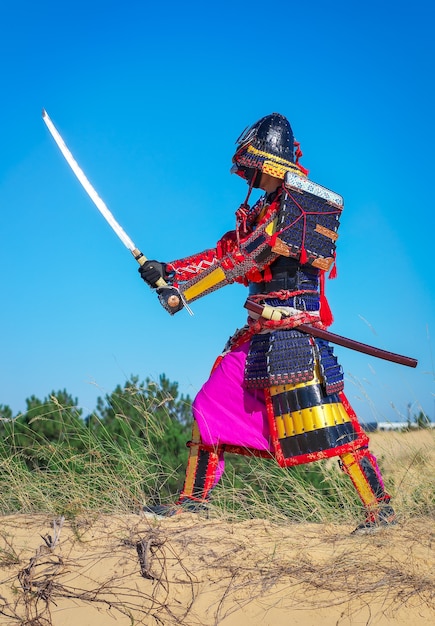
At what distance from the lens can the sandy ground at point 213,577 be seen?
120 inches

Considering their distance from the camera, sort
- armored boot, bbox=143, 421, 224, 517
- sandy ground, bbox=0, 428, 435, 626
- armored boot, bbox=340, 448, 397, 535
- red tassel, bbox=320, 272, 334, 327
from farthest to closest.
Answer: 1. red tassel, bbox=320, 272, 334, 327
2. armored boot, bbox=143, 421, 224, 517
3. armored boot, bbox=340, 448, 397, 535
4. sandy ground, bbox=0, 428, 435, 626

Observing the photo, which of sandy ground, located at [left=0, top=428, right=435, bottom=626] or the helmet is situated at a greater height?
the helmet

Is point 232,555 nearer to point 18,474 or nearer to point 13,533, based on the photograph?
point 13,533

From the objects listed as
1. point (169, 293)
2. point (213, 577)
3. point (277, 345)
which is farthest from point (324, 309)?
point (213, 577)

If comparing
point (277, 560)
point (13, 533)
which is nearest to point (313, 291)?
point (277, 560)

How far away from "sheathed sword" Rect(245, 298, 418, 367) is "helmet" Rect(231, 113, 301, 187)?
2.79 feet

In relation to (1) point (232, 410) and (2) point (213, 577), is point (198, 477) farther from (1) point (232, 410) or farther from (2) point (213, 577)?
(2) point (213, 577)

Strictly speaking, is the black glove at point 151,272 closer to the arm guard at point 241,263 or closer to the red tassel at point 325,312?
the arm guard at point 241,263

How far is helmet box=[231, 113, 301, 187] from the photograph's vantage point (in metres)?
4.37

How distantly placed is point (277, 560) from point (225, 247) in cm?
211

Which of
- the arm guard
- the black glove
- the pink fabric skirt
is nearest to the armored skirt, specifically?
the pink fabric skirt

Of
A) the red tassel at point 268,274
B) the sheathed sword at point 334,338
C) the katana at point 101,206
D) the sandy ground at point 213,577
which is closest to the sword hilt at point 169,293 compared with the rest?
the katana at point 101,206

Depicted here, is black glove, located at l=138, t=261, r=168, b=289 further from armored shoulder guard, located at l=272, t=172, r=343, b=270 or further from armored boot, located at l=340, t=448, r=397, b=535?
armored boot, located at l=340, t=448, r=397, b=535

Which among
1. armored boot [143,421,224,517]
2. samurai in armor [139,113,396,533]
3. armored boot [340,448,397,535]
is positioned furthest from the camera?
armored boot [143,421,224,517]
